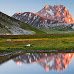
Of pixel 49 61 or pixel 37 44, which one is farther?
pixel 37 44

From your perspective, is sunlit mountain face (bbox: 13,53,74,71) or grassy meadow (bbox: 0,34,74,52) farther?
grassy meadow (bbox: 0,34,74,52)

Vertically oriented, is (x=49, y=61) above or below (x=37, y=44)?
below

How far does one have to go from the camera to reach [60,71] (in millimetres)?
23953

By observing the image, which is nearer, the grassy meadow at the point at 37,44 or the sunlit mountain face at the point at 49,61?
the sunlit mountain face at the point at 49,61
